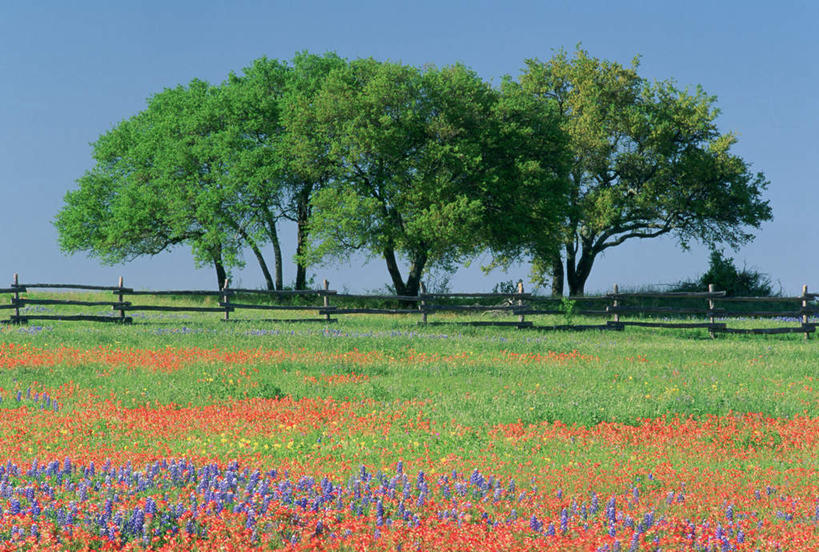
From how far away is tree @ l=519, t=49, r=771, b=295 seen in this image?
46.6m

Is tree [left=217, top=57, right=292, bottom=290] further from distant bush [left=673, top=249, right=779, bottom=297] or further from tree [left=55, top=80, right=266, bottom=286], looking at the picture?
distant bush [left=673, top=249, right=779, bottom=297]

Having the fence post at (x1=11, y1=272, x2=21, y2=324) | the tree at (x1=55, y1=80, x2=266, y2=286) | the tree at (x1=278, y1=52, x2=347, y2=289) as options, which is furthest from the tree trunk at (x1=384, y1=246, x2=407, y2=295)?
the fence post at (x1=11, y1=272, x2=21, y2=324)

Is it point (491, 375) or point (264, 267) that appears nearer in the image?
point (491, 375)

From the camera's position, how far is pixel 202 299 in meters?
43.5

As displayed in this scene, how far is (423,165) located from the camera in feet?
125

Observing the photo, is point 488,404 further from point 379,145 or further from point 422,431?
point 379,145

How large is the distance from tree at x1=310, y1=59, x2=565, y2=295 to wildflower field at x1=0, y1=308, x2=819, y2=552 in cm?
1797

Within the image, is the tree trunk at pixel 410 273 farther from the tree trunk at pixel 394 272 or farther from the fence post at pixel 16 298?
the fence post at pixel 16 298

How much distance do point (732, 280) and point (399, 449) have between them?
4493 cm

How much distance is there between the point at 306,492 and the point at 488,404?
5909mm

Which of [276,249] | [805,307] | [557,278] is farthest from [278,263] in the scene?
[805,307]

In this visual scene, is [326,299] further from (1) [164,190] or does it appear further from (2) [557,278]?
(2) [557,278]

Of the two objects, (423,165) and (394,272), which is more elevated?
(423,165)

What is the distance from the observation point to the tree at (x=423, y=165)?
121 feet
